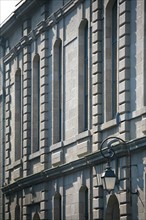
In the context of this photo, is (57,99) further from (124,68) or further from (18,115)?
(124,68)

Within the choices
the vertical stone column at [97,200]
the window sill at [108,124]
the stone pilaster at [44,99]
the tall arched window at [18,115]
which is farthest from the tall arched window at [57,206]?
the tall arched window at [18,115]

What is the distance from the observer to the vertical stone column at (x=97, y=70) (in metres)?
39.8

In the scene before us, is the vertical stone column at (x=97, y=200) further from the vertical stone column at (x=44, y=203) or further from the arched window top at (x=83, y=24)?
the vertical stone column at (x=44, y=203)

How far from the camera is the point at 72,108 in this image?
143ft

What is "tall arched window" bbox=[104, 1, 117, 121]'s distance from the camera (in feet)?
129

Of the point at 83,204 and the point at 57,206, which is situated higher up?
the point at 57,206

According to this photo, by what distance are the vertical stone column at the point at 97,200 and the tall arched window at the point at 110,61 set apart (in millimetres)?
2423

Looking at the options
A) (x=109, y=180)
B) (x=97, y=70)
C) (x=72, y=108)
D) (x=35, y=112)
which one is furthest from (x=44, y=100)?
(x=109, y=180)

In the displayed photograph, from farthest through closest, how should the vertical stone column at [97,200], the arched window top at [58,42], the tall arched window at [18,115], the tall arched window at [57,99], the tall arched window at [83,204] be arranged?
the tall arched window at [18,115]
the arched window top at [58,42]
the tall arched window at [57,99]
the tall arched window at [83,204]
the vertical stone column at [97,200]

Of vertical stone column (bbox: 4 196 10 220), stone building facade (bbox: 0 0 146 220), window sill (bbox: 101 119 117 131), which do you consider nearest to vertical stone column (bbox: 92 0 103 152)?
stone building facade (bbox: 0 0 146 220)

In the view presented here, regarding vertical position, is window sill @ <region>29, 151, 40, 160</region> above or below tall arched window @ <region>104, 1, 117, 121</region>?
below

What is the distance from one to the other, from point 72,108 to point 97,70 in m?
3.81

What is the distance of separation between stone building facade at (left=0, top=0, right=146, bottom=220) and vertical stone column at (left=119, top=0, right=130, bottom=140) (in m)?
0.03

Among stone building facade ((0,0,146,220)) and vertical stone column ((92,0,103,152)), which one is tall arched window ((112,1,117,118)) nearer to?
stone building facade ((0,0,146,220))
